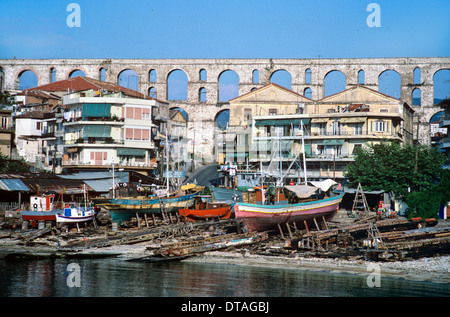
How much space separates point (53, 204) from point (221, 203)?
1299 centimetres

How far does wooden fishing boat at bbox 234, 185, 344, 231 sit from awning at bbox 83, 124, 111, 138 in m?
22.7

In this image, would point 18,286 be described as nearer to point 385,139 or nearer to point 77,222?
point 77,222

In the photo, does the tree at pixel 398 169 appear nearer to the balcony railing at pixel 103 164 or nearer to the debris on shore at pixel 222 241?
the debris on shore at pixel 222 241

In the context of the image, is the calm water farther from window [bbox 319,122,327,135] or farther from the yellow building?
window [bbox 319,122,327,135]

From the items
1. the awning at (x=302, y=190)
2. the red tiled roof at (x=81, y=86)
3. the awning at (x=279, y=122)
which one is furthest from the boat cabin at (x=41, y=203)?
the red tiled roof at (x=81, y=86)

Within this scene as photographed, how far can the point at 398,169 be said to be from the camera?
49.5m

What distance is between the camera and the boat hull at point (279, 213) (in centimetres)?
3703

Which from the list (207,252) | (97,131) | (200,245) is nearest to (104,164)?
(97,131)

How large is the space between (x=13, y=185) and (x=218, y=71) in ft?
144

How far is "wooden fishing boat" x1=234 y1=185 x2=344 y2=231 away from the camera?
122 feet

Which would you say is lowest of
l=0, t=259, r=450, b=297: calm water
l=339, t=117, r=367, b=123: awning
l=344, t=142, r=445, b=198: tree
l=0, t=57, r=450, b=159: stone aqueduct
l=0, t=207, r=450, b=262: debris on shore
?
l=0, t=259, r=450, b=297: calm water

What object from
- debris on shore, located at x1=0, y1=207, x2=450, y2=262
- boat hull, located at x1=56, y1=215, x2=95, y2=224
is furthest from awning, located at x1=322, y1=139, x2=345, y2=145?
boat hull, located at x1=56, y1=215, x2=95, y2=224

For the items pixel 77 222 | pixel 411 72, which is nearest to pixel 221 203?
pixel 77 222

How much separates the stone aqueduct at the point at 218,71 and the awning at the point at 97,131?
86.1 feet
